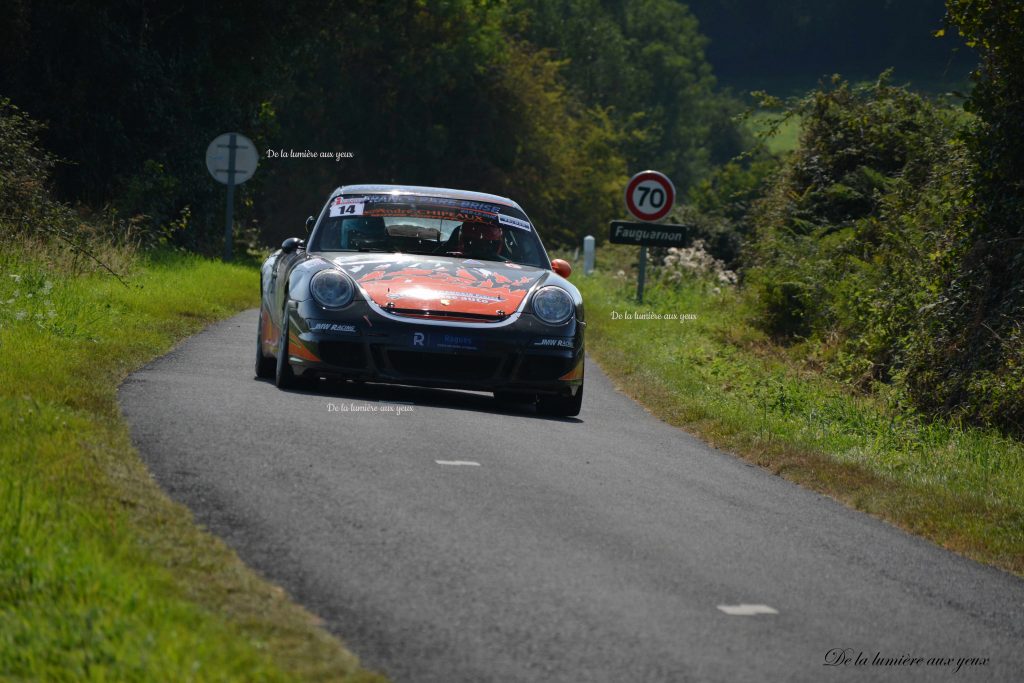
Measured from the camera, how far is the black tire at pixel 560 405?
10.8 m

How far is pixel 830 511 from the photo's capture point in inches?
316

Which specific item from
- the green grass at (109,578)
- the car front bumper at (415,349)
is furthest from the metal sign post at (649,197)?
the green grass at (109,578)

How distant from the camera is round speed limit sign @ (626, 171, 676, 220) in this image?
2209 cm

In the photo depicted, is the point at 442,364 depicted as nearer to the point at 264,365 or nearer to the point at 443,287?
Answer: the point at 443,287

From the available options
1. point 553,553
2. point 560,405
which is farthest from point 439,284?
point 553,553

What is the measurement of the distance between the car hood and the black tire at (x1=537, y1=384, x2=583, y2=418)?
86 centimetres

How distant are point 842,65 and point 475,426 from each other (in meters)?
135

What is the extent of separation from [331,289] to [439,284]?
0.77m

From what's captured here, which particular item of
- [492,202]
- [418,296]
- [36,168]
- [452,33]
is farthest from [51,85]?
[452,33]

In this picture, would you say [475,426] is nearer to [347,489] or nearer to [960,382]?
[347,489]

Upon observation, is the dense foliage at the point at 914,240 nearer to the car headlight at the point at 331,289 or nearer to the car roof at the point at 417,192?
the car roof at the point at 417,192

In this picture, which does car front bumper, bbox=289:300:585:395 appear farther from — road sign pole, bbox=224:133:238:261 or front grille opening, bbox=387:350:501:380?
road sign pole, bbox=224:133:238:261

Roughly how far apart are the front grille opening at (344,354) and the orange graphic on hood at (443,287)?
1.15 ft

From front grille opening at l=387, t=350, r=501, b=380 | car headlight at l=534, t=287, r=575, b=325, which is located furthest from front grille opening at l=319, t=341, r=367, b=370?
car headlight at l=534, t=287, r=575, b=325
